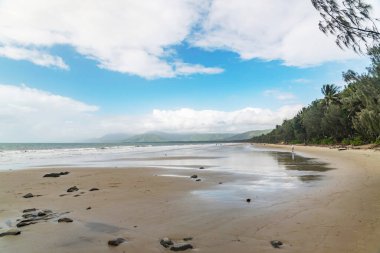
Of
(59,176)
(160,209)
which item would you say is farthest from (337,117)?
(160,209)

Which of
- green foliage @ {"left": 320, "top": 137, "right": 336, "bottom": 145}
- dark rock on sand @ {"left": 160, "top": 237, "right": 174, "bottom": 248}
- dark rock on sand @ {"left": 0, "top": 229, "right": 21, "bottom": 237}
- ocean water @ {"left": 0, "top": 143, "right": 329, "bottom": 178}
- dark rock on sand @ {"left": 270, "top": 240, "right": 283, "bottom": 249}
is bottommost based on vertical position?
dark rock on sand @ {"left": 270, "top": 240, "right": 283, "bottom": 249}

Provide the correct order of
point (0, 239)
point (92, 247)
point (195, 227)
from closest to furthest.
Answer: point (92, 247) < point (0, 239) < point (195, 227)

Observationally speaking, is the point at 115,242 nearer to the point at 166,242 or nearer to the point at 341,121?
the point at 166,242

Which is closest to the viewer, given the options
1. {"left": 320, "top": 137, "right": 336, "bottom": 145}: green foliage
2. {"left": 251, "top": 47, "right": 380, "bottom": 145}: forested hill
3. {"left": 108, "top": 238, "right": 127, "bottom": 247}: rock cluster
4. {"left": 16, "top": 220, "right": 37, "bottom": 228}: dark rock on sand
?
{"left": 108, "top": 238, "right": 127, "bottom": 247}: rock cluster

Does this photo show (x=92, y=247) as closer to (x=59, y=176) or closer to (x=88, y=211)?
(x=88, y=211)

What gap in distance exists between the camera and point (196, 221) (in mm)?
9680

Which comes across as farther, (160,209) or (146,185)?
(146,185)

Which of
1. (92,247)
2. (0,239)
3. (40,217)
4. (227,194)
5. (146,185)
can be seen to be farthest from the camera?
(146,185)

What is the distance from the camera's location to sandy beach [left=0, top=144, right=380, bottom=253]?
754 cm

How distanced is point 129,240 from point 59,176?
17.0 meters

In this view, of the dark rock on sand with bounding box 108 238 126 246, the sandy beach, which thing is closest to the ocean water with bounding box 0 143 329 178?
the sandy beach

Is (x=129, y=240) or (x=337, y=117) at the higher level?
(x=337, y=117)

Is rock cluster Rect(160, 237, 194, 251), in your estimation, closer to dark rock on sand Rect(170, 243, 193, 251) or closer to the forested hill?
dark rock on sand Rect(170, 243, 193, 251)

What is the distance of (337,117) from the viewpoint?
82.5 metres
